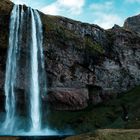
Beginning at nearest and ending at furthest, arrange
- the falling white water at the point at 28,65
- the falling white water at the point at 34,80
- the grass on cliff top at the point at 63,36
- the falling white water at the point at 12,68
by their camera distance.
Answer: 1. the falling white water at the point at 12,68
2. the falling white water at the point at 28,65
3. the falling white water at the point at 34,80
4. the grass on cliff top at the point at 63,36

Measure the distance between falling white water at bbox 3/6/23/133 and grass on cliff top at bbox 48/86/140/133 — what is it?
7.93 m

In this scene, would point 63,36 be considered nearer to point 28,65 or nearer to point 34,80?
point 28,65

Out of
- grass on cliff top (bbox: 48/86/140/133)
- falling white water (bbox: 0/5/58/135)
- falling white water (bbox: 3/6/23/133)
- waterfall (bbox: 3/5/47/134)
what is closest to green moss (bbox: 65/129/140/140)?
grass on cliff top (bbox: 48/86/140/133)

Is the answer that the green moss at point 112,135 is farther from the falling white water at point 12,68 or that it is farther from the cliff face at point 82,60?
the cliff face at point 82,60

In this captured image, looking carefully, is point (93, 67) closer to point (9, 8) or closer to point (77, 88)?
point (77, 88)

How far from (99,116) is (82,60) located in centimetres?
1304

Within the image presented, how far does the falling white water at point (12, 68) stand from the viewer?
7188 centimetres

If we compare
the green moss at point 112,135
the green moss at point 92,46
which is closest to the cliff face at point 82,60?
the green moss at point 92,46

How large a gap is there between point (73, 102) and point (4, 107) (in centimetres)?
1476

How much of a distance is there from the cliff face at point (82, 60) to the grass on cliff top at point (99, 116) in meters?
2.29

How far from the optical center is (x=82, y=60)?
80.7 m

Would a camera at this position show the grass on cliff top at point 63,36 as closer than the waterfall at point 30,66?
No

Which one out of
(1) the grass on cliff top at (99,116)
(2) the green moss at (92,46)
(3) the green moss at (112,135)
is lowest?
(3) the green moss at (112,135)

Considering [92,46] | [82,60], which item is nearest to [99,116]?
[82,60]
